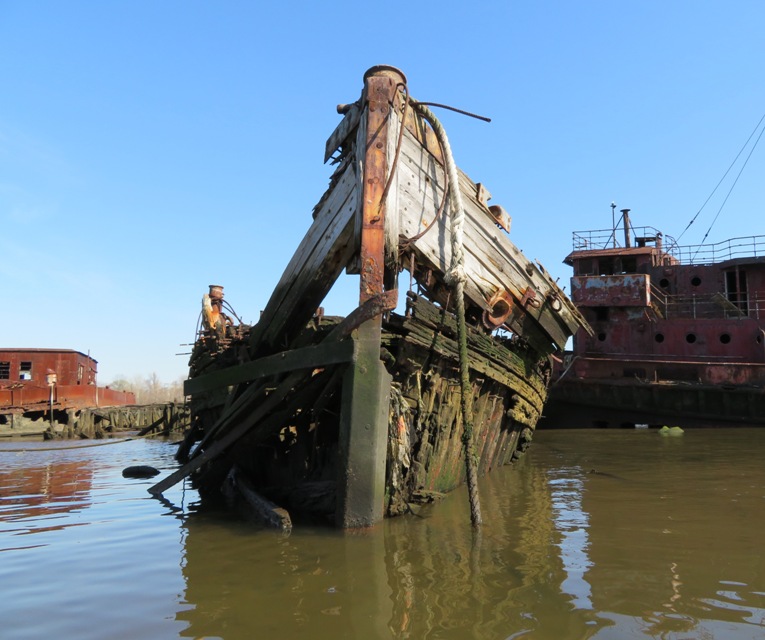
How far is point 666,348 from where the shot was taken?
19.1m

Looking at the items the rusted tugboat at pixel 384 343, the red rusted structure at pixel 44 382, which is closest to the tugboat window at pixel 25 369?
the red rusted structure at pixel 44 382

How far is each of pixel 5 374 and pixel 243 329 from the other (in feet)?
93.6

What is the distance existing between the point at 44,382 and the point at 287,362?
1202 inches

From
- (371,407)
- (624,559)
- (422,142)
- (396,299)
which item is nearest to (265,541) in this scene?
(371,407)

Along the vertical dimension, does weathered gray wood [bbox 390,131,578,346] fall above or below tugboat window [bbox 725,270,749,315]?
below

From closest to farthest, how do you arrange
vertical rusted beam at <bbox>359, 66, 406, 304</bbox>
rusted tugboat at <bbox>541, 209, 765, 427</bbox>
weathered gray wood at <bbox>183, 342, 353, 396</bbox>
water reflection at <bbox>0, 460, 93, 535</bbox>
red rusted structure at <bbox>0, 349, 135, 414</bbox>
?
1. weathered gray wood at <bbox>183, 342, 353, 396</bbox>
2. vertical rusted beam at <bbox>359, 66, 406, 304</bbox>
3. water reflection at <bbox>0, 460, 93, 535</bbox>
4. rusted tugboat at <bbox>541, 209, 765, 427</bbox>
5. red rusted structure at <bbox>0, 349, 135, 414</bbox>

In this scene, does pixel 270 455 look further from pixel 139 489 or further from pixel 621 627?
pixel 621 627

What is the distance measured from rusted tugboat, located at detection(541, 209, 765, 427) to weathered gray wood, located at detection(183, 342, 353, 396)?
1355 cm

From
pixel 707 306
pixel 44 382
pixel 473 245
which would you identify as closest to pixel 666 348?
pixel 707 306

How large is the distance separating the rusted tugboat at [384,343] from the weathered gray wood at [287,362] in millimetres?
13

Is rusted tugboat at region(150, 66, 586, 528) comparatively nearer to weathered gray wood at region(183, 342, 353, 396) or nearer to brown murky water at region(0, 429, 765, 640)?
weathered gray wood at region(183, 342, 353, 396)

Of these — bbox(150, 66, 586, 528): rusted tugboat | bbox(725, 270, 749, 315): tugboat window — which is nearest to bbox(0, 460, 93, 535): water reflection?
bbox(150, 66, 586, 528): rusted tugboat

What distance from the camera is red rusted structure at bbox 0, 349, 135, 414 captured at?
91.7ft

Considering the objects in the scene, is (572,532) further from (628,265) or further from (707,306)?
(628,265)
